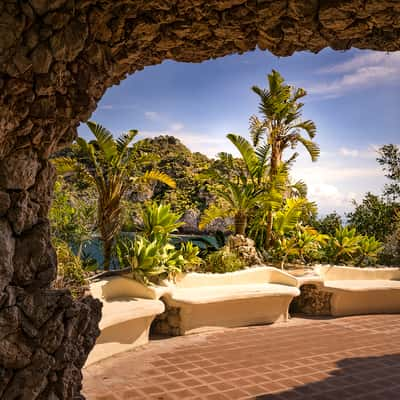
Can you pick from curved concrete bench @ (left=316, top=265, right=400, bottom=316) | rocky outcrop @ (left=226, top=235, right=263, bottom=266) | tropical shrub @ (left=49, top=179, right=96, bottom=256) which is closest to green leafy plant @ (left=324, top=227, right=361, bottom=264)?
curved concrete bench @ (left=316, top=265, right=400, bottom=316)

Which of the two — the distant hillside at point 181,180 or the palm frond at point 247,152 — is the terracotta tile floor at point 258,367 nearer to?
the palm frond at point 247,152

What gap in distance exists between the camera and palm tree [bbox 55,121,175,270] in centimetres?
854

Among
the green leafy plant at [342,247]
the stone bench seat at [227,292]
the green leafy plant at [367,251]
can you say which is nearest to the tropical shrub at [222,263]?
the stone bench seat at [227,292]

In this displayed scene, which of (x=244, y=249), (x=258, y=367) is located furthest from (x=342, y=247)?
(x=258, y=367)

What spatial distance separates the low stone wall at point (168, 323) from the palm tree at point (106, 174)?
197 centimetres

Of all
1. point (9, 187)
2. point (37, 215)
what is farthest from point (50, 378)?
point (9, 187)

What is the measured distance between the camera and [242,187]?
10477 millimetres

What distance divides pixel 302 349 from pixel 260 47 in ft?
14.9

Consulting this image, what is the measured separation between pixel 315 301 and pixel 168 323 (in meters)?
3.44

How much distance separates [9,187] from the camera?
321 cm

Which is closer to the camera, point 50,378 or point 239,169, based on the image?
point 50,378

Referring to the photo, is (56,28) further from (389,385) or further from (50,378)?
(389,385)

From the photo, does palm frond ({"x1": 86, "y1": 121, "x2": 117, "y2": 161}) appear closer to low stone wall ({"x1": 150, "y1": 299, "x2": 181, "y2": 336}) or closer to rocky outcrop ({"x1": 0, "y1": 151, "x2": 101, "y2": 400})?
low stone wall ({"x1": 150, "y1": 299, "x2": 181, "y2": 336})

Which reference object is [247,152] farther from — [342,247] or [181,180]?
[181,180]
